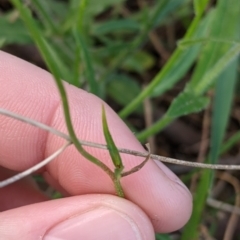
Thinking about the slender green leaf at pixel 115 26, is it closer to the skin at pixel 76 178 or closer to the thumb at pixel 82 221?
the skin at pixel 76 178

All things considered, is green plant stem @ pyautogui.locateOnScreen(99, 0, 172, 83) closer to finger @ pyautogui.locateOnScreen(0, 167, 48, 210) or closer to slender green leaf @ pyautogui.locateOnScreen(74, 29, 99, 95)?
slender green leaf @ pyautogui.locateOnScreen(74, 29, 99, 95)

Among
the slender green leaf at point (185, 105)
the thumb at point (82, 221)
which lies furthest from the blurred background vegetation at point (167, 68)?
the thumb at point (82, 221)

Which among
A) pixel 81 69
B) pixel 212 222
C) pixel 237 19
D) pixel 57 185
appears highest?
pixel 237 19

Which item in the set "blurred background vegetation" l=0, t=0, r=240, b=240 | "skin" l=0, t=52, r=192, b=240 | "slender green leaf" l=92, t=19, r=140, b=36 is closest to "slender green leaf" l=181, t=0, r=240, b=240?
"blurred background vegetation" l=0, t=0, r=240, b=240

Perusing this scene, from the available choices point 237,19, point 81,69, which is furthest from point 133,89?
point 237,19

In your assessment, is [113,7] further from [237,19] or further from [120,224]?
[120,224]
